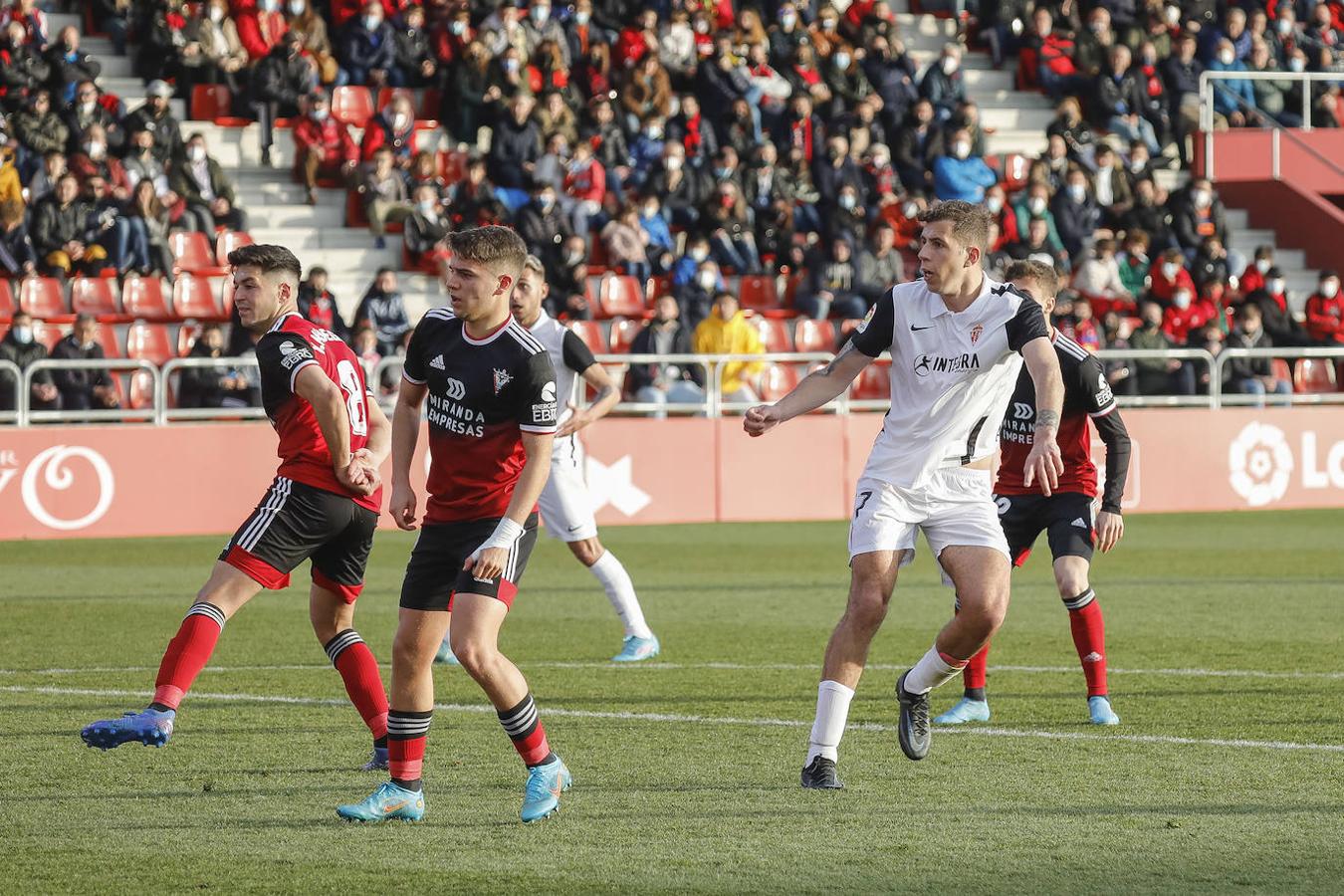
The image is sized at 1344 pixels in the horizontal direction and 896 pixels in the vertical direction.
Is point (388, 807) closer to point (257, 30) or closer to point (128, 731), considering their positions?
point (128, 731)

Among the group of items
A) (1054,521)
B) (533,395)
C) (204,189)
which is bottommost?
(1054,521)

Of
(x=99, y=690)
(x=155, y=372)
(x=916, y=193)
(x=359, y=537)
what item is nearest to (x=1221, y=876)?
(x=359, y=537)

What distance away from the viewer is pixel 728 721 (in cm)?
884

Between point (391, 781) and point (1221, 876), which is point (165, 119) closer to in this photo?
point (391, 781)

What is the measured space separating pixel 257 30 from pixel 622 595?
49.3 feet

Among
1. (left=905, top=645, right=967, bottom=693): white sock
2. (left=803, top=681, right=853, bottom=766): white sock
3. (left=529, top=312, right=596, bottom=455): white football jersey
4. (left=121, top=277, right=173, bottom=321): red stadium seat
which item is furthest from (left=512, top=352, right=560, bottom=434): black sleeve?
(left=121, top=277, right=173, bottom=321): red stadium seat

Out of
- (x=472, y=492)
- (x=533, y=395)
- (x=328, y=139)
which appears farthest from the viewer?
(x=328, y=139)

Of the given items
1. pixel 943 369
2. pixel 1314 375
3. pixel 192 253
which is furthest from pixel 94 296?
pixel 943 369

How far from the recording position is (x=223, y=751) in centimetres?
804

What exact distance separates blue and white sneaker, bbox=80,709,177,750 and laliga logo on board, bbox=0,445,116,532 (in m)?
12.4

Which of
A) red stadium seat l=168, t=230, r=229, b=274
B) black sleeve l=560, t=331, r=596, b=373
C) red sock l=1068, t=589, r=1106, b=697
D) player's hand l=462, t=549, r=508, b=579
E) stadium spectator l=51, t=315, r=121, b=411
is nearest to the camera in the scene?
player's hand l=462, t=549, r=508, b=579

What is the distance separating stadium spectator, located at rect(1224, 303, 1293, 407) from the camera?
76.4 feet

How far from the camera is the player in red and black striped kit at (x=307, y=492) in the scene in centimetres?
725

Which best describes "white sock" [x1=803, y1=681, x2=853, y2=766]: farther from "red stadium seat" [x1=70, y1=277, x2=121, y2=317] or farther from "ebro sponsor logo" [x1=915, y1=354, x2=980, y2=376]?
"red stadium seat" [x1=70, y1=277, x2=121, y2=317]
